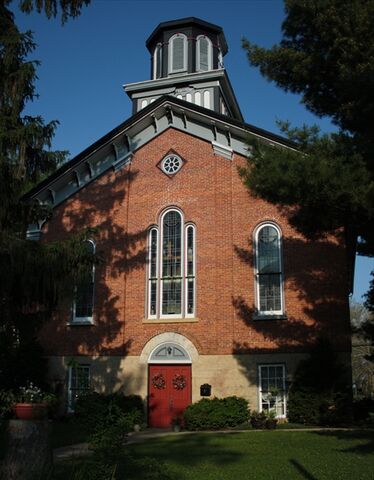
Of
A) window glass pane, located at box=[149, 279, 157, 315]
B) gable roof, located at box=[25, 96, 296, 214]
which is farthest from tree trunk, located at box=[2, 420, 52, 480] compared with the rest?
gable roof, located at box=[25, 96, 296, 214]

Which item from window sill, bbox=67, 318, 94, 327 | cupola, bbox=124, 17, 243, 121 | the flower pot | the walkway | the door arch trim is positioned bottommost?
the walkway

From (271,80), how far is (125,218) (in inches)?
407

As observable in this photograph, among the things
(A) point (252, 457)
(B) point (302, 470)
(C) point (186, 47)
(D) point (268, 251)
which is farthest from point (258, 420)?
(C) point (186, 47)

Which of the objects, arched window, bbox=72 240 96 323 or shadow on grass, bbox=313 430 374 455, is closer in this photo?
shadow on grass, bbox=313 430 374 455

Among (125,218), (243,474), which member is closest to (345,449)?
(243,474)

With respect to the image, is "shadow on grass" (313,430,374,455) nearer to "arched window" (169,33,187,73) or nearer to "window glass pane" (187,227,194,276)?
"window glass pane" (187,227,194,276)

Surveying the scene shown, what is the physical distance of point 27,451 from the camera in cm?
919

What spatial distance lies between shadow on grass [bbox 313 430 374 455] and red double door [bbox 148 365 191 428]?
18.2ft

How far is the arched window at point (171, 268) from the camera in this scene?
20375 millimetres

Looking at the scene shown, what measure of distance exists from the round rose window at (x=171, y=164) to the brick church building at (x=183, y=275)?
0.14ft

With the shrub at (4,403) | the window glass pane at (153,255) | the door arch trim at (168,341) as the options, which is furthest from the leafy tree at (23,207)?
the window glass pane at (153,255)

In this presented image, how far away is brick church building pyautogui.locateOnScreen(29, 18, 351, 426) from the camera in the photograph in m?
18.7

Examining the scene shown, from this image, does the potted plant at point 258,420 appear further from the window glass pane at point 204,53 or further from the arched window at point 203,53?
the window glass pane at point 204,53

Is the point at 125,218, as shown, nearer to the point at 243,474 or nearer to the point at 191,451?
the point at 191,451
